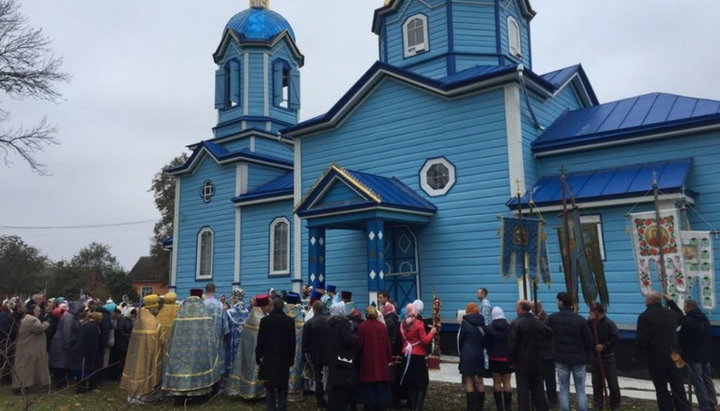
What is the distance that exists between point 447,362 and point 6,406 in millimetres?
7948

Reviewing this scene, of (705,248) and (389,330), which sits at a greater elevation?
(705,248)

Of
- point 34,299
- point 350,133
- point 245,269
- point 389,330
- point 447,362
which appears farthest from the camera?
point 245,269

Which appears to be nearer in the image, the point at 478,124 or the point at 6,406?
the point at 6,406

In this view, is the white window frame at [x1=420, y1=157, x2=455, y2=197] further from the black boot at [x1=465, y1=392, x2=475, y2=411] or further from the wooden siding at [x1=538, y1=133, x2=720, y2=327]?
the black boot at [x1=465, y1=392, x2=475, y2=411]

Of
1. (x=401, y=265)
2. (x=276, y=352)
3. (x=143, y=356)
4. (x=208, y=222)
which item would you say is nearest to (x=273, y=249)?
(x=208, y=222)

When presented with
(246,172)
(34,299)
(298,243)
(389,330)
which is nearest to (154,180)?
(246,172)

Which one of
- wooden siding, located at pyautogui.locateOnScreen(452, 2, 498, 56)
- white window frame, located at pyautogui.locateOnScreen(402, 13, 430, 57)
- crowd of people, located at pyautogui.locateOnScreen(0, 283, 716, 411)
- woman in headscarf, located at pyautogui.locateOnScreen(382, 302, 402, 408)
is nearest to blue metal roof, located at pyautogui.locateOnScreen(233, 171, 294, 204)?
white window frame, located at pyautogui.locateOnScreen(402, 13, 430, 57)

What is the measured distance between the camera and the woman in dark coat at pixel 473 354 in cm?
717

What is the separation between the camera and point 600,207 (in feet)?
37.8

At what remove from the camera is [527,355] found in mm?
6727

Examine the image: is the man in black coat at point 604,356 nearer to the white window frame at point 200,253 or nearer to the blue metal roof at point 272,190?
the blue metal roof at point 272,190

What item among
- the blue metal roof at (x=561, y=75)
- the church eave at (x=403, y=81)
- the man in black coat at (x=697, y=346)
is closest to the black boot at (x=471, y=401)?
the man in black coat at (x=697, y=346)

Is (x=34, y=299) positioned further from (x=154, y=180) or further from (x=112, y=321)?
(x=154, y=180)

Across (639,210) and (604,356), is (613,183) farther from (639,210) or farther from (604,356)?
(604,356)
